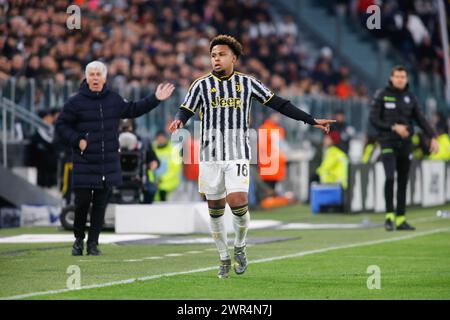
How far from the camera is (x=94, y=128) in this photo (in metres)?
16.1

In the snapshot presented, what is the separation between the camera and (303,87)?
37.7 m

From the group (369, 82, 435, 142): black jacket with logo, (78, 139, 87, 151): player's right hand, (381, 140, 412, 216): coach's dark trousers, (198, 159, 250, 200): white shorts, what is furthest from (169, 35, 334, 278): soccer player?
(369, 82, 435, 142): black jacket with logo

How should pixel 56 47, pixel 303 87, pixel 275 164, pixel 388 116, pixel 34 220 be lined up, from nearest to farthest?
pixel 388 116, pixel 34 220, pixel 56 47, pixel 275 164, pixel 303 87

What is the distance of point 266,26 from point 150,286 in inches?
1091

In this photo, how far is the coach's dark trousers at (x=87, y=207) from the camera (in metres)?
16.1

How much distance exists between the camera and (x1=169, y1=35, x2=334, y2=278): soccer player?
43.1ft

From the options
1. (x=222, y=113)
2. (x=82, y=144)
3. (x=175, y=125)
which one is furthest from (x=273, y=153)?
(x=175, y=125)

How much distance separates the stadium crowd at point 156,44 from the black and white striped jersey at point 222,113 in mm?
11338

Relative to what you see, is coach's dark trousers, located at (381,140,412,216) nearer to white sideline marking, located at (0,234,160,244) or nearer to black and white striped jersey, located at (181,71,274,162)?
white sideline marking, located at (0,234,160,244)

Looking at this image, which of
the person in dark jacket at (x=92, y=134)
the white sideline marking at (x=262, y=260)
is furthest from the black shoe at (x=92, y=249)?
the white sideline marking at (x=262, y=260)

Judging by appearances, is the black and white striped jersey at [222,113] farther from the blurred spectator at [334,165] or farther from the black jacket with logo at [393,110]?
the blurred spectator at [334,165]
